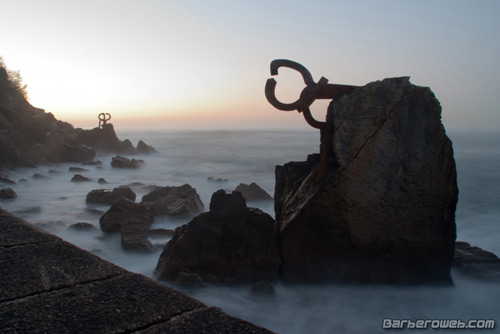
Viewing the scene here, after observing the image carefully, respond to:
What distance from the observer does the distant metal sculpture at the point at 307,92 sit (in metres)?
3.40

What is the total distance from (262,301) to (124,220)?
2.73 meters

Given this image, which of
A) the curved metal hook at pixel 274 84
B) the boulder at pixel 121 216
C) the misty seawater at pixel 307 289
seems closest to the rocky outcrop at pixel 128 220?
the boulder at pixel 121 216

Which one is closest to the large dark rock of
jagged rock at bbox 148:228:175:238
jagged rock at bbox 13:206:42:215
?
jagged rock at bbox 148:228:175:238

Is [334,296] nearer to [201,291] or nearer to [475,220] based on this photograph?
[201,291]

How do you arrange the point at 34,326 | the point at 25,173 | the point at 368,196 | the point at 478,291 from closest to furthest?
the point at 34,326
the point at 368,196
the point at 478,291
the point at 25,173

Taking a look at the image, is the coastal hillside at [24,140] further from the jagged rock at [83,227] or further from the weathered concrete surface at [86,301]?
the weathered concrete surface at [86,301]

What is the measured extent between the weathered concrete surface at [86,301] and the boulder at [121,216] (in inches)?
129

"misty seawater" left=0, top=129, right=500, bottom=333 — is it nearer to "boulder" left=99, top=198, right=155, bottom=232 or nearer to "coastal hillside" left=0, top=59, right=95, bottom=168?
"boulder" left=99, top=198, right=155, bottom=232

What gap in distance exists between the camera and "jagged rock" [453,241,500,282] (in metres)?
3.68

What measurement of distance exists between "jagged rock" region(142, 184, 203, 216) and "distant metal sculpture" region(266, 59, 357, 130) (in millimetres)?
3512

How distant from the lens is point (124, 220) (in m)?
5.30

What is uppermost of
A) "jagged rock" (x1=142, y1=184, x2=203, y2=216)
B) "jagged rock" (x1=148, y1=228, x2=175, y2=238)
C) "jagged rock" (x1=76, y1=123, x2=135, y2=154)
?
"jagged rock" (x1=76, y1=123, x2=135, y2=154)

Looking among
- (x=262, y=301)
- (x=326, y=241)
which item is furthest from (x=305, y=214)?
(x=262, y=301)

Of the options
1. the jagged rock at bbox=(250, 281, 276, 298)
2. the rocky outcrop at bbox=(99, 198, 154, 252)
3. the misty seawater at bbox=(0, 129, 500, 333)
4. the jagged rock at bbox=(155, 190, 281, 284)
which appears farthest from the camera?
the rocky outcrop at bbox=(99, 198, 154, 252)
